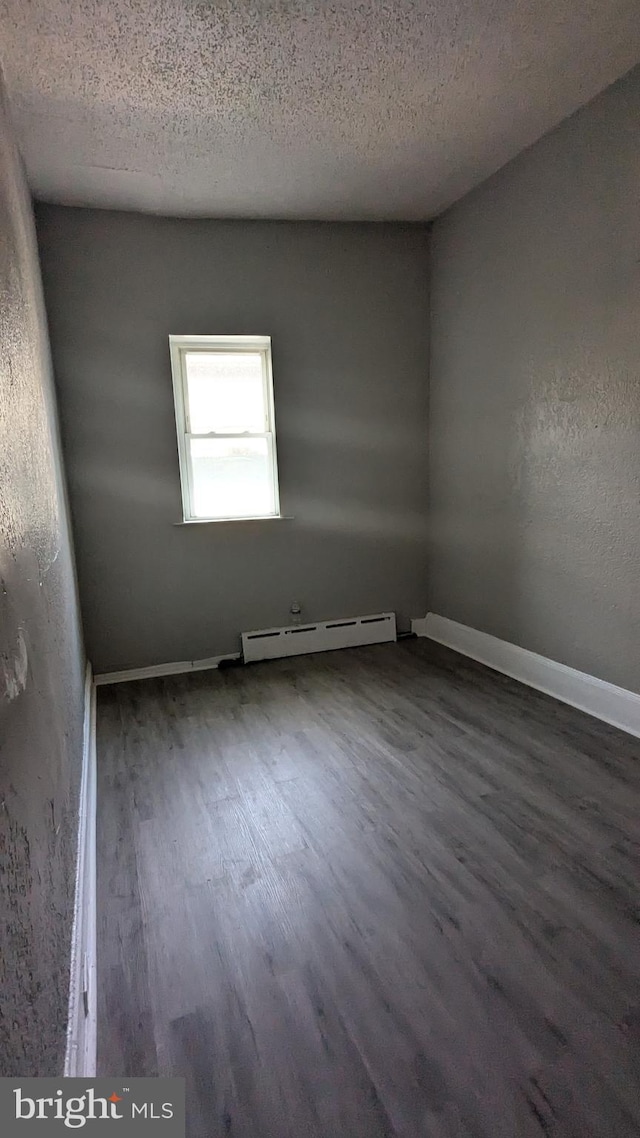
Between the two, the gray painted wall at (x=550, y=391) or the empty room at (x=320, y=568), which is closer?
the empty room at (x=320, y=568)

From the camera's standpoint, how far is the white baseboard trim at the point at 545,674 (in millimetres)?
2725

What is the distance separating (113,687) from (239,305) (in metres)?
2.48

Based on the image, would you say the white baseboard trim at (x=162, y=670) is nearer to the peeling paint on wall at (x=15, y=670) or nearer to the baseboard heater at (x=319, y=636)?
the baseboard heater at (x=319, y=636)

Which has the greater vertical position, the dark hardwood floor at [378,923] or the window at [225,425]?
the window at [225,425]

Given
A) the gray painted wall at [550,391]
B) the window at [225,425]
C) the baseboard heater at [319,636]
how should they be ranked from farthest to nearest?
1. the baseboard heater at [319,636]
2. the window at [225,425]
3. the gray painted wall at [550,391]

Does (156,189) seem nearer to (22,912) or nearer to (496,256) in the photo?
(496,256)

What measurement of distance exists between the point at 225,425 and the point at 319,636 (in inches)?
60.9

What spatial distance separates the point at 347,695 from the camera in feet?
10.8

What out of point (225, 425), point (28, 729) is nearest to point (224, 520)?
point (225, 425)

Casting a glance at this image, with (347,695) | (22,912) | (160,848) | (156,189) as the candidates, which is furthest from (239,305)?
(22,912)

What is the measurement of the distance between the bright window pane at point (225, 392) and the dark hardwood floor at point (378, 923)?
190cm

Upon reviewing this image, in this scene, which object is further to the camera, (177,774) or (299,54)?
(177,774)

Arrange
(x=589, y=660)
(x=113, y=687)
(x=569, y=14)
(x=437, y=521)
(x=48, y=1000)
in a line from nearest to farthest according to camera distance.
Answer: (x=48, y=1000), (x=569, y=14), (x=589, y=660), (x=113, y=687), (x=437, y=521)

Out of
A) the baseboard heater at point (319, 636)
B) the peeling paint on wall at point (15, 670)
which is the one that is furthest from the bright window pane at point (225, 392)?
the peeling paint on wall at point (15, 670)
